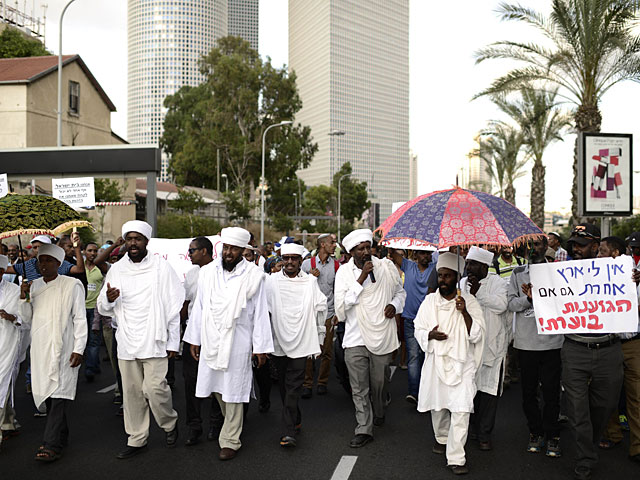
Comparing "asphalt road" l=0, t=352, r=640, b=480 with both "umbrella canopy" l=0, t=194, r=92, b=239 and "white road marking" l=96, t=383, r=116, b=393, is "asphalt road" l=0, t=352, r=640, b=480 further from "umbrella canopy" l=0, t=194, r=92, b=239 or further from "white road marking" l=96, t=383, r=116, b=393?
"umbrella canopy" l=0, t=194, r=92, b=239

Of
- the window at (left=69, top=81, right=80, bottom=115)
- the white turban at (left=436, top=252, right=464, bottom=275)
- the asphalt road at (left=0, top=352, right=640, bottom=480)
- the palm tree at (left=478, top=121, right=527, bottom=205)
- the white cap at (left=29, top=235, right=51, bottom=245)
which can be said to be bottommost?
the asphalt road at (left=0, top=352, right=640, bottom=480)

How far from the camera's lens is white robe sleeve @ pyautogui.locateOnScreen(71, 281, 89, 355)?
18.3 feet

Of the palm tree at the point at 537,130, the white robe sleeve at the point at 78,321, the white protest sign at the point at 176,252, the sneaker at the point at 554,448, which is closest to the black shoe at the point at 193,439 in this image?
the white robe sleeve at the point at 78,321

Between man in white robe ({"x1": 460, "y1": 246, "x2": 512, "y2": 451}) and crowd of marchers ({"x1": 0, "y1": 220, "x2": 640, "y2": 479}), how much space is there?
0.04ft

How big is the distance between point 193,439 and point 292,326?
4.60 ft

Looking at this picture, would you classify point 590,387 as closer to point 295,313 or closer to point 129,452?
point 295,313

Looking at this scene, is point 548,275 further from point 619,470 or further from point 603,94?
point 603,94

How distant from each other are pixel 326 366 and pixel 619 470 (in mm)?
3947

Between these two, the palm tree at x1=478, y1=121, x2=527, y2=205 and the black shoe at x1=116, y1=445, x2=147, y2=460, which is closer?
the black shoe at x1=116, y1=445, x2=147, y2=460

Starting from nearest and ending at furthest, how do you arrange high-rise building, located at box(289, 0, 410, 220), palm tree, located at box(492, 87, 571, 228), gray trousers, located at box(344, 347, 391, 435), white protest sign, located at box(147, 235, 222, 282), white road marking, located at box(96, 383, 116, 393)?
gray trousers, located at box(344, 347, 391, 435) → white road marking, located at box(96, 383, 116, 393) → white protest sign, located at box(147, 235, 222, 282) → palm tree, located at box(492, 87, 571, 228) → high-rise building, located at box(289, 0, 410, 220)

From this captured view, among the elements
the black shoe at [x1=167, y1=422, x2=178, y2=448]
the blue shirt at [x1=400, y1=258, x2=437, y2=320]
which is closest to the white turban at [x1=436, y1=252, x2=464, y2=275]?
the blue shirt at [x1=400, y1=258, x2=437, y2=320]

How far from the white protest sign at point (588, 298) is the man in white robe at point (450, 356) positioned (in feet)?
A: 1.89

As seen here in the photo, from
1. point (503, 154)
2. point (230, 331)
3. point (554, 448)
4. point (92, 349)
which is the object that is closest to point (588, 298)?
point (554, 448)

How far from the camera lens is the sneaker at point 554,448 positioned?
545 centimetres
